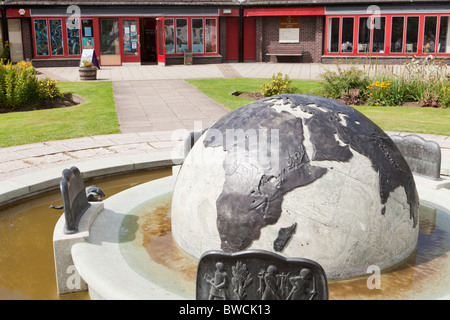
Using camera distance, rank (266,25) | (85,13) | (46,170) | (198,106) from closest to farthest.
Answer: (46,170), (198,106), (85,13), (266,25)

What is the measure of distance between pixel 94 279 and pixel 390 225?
107 inches

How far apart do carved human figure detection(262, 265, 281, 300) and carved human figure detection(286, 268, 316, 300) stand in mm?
117

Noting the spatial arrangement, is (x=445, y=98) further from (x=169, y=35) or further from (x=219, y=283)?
(x=169, y=35)

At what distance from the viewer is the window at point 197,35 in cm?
3478

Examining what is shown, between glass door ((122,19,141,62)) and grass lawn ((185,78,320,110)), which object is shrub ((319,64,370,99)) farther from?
glass door ((122,19,141,62))

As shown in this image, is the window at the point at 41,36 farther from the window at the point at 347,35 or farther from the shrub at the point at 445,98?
the shrub at the point at 445,98

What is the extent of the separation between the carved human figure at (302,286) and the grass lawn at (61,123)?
906cm

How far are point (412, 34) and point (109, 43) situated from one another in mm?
19993

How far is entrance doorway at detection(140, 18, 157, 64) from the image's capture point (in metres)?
38.4

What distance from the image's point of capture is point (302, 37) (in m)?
35.5
